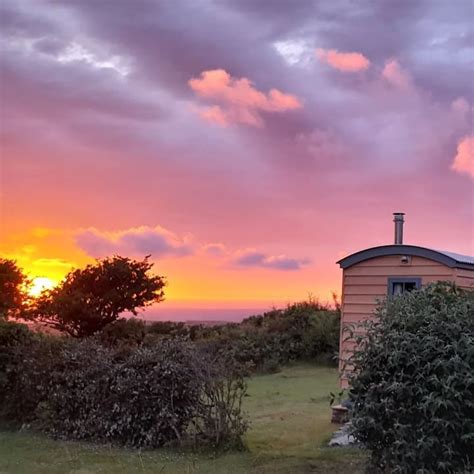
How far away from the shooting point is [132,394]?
346 inches

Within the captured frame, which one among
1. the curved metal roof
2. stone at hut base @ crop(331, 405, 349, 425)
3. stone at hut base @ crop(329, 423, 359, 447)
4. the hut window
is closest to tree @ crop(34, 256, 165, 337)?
stone at hut base @ crop(331, 405, 349, 425)

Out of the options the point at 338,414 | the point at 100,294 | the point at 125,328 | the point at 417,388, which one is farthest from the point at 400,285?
the point at 100,294

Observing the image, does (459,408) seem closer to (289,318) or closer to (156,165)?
(156,165)

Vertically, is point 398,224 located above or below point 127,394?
above

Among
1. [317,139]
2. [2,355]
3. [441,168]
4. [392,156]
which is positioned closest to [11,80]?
[2,355]

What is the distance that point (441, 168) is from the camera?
12.5 meters

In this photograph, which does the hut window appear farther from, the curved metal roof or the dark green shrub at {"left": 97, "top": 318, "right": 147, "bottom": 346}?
the dark green shrub at {"left": 97, "top": 318, "right": 147, "bottom": 346}

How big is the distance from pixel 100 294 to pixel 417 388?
50.2 ft

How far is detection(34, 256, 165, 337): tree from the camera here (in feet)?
64.2

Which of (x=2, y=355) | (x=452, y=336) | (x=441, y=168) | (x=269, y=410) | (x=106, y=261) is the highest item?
(x=441, y=168)

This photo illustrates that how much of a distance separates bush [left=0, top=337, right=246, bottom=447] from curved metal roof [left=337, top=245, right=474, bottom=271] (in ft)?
8.72

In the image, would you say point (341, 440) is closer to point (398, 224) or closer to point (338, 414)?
point (338, 414)

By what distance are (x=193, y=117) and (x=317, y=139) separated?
2251 mm

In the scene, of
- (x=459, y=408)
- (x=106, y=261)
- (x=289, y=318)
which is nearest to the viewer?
(x=459, y=408)
